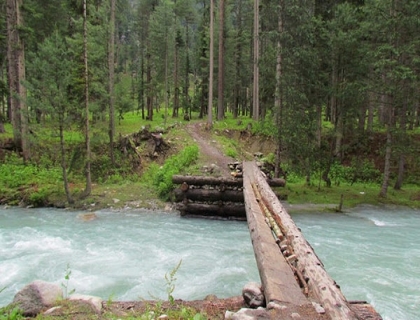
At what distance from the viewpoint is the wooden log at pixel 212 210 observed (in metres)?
14.9

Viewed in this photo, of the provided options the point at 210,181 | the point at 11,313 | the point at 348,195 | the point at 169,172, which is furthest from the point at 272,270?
the point at 348,195

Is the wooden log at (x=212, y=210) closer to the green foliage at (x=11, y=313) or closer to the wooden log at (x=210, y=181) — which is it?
the wooden log at (x=210, y=181)

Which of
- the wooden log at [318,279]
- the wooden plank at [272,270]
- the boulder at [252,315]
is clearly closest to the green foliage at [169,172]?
the wooden plank at [272,270]

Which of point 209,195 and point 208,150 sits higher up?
point 208,150

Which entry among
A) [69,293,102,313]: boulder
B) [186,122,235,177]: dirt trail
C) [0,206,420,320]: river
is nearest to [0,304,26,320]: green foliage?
[69,293,102,313]: boulder

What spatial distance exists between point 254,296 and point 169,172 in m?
13.4

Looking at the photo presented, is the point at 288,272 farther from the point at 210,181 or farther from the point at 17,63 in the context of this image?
the point at 17,63

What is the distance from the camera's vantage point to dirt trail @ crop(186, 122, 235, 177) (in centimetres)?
1856

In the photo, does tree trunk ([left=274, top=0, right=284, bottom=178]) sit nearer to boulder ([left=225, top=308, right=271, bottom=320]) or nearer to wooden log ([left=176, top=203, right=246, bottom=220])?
wooden log ([left=176, top=203, right=246, bottom=220])

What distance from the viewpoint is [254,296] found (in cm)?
488

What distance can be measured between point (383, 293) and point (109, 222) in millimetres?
9987

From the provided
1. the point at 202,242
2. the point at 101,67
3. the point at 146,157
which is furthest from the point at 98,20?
the point at 202,242

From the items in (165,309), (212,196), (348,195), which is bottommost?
(348,195)

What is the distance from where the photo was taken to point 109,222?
555 inches
